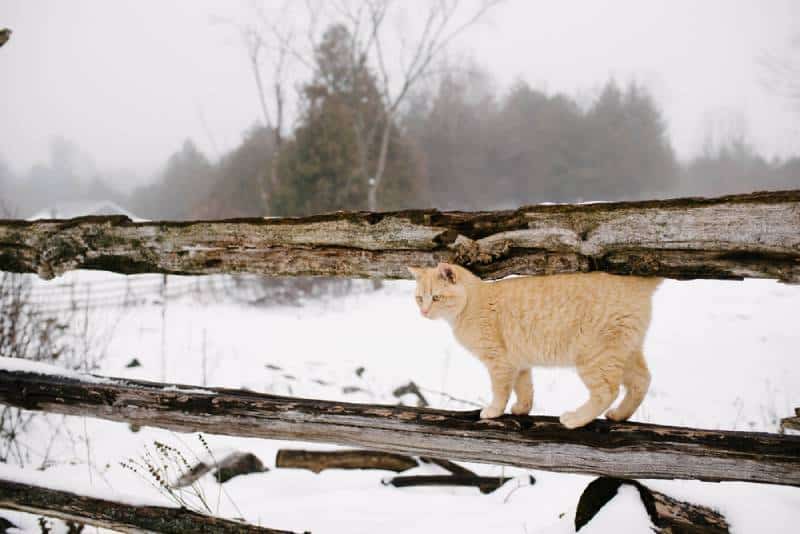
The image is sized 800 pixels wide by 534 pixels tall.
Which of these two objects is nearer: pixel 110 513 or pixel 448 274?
pixel 448 274

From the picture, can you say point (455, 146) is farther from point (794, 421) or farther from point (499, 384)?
point (794, 421)

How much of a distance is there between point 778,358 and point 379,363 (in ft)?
17.0

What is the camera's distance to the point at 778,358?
19.7 feet

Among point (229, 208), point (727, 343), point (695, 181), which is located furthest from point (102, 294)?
point (695, 181)

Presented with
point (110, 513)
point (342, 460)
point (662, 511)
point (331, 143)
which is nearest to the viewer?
point (662, 511)

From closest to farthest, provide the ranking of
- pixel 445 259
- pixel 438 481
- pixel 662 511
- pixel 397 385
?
pixel 662 511 < pixel 445 259 < pixel 438 481 < pixel 397 385

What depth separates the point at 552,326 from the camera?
5.40 ft

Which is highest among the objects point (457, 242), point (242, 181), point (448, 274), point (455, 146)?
point (455, 146)

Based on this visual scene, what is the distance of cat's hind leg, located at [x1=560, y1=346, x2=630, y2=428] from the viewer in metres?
1.56

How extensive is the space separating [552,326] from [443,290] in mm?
399

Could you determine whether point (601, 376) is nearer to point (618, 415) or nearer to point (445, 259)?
point (618, 415)

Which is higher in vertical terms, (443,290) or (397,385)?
(443,290)

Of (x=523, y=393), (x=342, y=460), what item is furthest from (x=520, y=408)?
(x=342, y=460)

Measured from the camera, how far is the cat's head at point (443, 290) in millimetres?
1773
